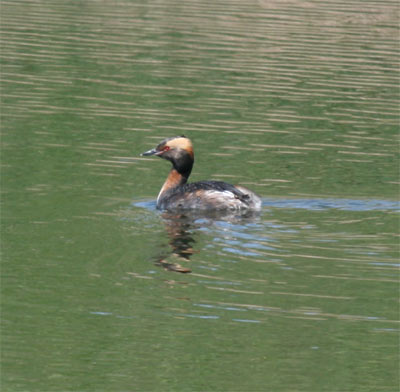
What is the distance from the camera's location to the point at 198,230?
15.1m

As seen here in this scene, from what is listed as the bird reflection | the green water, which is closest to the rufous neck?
the green water

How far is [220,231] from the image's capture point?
14906 mm

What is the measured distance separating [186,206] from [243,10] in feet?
111

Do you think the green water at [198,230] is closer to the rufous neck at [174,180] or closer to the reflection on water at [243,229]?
the reflection on water at [243,229]

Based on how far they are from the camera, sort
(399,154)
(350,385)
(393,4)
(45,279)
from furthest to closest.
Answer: (393,4)
(399,154)
(45,279)
(350,385)

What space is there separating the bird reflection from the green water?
0.05m

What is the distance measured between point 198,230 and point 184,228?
0.32 metres

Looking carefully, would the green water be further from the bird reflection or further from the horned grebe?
the horned grebe

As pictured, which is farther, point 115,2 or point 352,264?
point 115,2

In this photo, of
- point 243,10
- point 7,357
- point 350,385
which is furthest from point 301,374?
point 243,10

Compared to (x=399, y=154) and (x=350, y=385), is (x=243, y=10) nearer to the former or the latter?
(x=399, y=154)

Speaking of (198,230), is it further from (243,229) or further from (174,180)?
(174,180)

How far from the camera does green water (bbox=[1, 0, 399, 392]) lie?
34.1 ft

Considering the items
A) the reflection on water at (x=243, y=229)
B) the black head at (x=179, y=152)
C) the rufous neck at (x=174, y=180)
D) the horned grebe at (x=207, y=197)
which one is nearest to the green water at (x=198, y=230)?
the reflection on water at (x=243, y=229)
